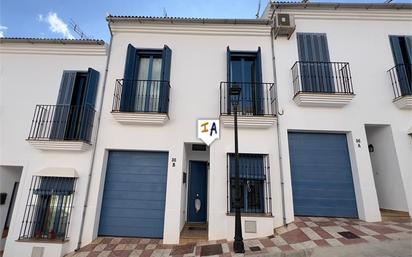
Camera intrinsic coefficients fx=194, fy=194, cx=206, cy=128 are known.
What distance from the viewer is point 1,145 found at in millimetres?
6371

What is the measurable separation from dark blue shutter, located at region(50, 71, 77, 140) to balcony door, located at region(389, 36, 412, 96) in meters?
11.2

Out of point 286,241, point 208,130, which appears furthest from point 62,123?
point 286,241

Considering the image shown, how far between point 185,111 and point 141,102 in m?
1.64

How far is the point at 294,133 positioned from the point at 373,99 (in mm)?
2864

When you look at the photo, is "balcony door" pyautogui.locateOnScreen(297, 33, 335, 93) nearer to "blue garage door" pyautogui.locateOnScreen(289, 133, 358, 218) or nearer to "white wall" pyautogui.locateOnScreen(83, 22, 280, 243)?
"white wall" pyautogui.locateOnScreen(83, 22, 280, 243)

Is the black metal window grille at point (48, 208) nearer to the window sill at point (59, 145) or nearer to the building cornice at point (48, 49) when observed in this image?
the window sill at point (59, 145)

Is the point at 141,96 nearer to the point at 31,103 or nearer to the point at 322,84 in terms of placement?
the point at 31,103

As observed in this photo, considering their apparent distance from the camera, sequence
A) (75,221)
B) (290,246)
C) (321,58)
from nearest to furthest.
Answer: (290,246), (75,221), (321,58)

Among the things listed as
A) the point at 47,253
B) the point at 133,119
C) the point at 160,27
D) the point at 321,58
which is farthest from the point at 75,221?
the point at 321,58

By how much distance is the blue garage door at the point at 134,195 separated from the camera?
6.02 m

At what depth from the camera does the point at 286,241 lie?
4879mm

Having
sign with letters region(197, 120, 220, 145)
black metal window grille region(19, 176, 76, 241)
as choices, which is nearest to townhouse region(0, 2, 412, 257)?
black metal window grille region(19, 176, 76, 241)

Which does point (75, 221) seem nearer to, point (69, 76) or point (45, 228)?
point (45, 228)

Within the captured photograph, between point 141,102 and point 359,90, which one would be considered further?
point 141,102
